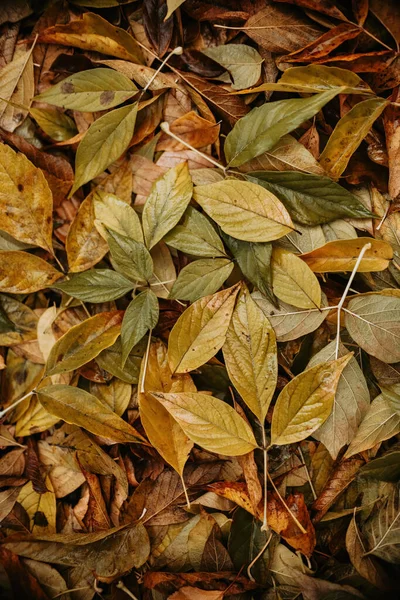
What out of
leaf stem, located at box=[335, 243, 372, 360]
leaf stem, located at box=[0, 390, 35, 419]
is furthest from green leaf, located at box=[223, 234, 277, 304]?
leaf stem, located at box=[0, 390, 35, 419]

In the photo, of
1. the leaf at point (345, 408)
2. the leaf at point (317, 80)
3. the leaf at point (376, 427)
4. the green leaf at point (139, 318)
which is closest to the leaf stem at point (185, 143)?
the leaf at point (317, 80)

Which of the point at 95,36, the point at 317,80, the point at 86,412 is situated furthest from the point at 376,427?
the point at 95,36

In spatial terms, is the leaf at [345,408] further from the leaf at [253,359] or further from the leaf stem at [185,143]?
the leaf stem at [185,143]

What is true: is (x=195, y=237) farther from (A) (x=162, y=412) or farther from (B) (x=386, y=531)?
(B) (x=386, y=531)

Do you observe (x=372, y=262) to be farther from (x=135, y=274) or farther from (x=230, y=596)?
(x=230, y=596)

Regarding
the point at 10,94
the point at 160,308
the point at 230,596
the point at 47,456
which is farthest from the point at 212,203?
the point at 230,596

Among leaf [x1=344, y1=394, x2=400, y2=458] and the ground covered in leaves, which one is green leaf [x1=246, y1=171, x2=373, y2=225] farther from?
leaf [x1=344, y1=394, x2=400, y2=458]
